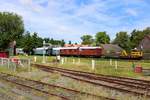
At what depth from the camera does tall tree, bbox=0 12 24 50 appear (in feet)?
271

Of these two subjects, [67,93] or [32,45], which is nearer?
[67,93]

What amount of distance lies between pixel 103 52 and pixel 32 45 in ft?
144

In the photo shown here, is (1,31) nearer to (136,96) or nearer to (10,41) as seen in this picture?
(10,41)

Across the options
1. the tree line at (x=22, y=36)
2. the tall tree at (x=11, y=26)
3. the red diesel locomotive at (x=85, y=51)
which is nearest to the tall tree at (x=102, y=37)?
the tree line at (x=22, y=36)

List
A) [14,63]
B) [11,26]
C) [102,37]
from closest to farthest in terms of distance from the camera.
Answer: [14,63], [11,26], [102,37]

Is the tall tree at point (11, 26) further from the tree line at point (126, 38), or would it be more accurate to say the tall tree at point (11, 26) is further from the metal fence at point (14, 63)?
the metal fence at point (14, 63)

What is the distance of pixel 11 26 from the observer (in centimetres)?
9112

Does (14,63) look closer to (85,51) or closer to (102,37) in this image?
(85,51)

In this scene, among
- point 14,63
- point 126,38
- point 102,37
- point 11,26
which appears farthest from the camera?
point 102,37

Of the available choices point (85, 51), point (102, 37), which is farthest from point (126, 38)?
point (85, 51)

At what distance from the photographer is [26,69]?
1339 inches

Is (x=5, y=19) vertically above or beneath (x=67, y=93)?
above

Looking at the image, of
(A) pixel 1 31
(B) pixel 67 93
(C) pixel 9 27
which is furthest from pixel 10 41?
(B) pixel 67 93

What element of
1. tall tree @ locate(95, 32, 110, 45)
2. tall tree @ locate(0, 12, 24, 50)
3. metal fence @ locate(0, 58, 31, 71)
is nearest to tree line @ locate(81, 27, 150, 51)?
tall tree @ locate(95, 32, 110, 45)
